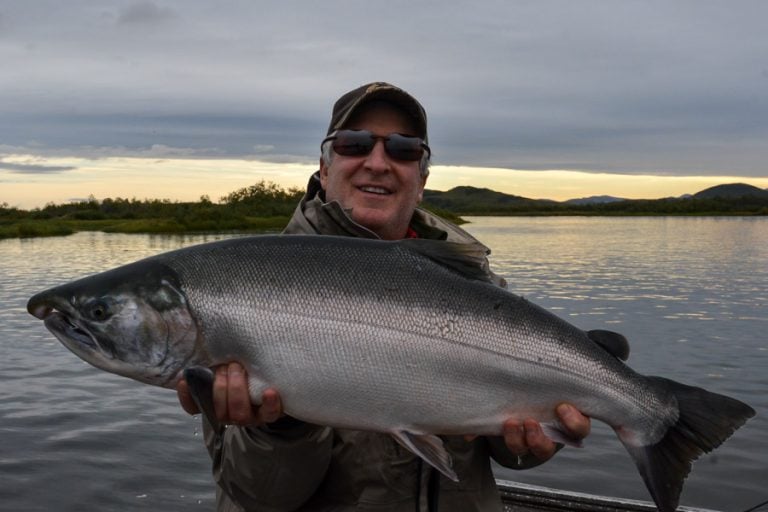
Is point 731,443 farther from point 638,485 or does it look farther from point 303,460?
point 303,460

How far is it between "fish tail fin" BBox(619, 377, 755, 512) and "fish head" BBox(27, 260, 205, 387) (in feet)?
6.08

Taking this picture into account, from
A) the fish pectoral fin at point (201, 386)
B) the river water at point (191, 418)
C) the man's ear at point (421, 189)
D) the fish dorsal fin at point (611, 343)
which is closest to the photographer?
the fish pectoral fin at point (201, 386)

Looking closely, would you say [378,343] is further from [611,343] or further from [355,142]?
[355,142]

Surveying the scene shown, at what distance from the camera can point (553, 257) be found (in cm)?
3625

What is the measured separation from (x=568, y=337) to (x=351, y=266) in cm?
92

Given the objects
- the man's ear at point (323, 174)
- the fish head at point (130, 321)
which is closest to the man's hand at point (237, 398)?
the fish head at point (130, 321)

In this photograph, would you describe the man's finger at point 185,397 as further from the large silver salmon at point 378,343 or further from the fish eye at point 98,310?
the fish eye at point 98,310

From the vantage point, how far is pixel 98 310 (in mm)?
2955

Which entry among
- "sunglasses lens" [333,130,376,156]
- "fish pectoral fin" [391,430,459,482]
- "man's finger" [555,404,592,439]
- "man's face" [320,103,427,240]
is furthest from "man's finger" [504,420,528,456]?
"sunglasses lens" [333,130,376,156]

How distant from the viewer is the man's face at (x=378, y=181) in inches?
155

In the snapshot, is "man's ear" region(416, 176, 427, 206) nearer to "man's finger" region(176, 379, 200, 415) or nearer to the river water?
"man's finger" region(176, 379, 200, 415)

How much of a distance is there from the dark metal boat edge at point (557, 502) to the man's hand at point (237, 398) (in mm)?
3567

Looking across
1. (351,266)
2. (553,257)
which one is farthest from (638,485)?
(553,257)

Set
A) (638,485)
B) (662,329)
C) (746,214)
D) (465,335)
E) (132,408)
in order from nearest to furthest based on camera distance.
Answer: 1. (465,335)
2. (638,485)
3. (132,408)
4. (662,329)
5. (746,214)
